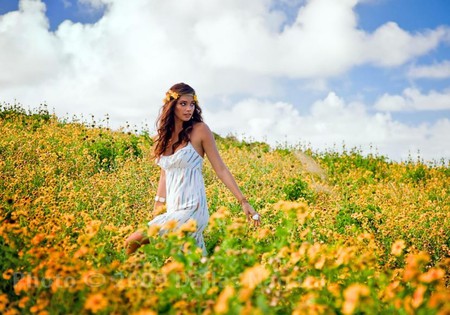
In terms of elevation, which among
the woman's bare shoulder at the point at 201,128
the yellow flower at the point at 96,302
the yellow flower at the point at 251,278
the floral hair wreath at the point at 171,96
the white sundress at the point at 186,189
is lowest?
the yellow flower at the point at 96,302

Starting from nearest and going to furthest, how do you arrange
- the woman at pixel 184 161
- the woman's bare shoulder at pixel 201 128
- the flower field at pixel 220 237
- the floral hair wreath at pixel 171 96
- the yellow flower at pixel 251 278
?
the yellow flower at pixel 251 278 → the flower field at pixel 220 237 → the woman at pixel 184 161 → the woman's bare shoulder at pixel 201 128 → the floral hair wreath at pixel 171 96

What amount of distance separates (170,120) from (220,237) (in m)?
1.32

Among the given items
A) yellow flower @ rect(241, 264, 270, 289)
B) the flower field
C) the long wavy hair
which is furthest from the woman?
yellow flower @ rect(241, 264, 270, 289)

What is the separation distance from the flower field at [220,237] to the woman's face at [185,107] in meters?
0.52

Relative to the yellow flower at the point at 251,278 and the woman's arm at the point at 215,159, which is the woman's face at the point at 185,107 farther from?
the yellow flower at the point at 251,278

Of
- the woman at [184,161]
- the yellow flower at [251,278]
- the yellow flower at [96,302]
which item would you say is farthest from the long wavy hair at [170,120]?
the yellow flower at [96,302]

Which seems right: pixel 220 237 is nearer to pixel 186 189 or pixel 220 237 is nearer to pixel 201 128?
pixel 186 189

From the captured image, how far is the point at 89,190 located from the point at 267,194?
2.82 meters

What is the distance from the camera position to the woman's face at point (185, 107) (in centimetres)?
451

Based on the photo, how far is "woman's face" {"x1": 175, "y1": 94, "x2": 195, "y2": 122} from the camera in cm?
451

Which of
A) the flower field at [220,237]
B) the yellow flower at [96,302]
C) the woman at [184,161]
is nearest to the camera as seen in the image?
the yellow flower at [96,302]

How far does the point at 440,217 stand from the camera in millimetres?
7203

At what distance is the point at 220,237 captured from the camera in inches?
154

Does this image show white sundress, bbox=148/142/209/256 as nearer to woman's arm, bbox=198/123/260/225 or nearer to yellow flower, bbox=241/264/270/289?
woman's arm, bbox=198/123/260/225
